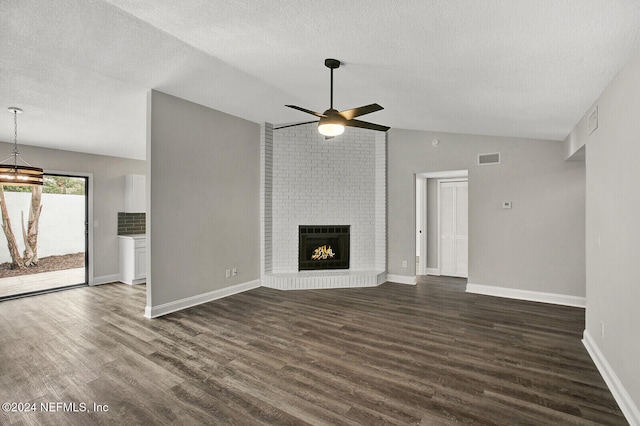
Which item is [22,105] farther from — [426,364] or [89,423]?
[426,364]

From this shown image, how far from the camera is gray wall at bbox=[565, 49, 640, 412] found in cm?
204

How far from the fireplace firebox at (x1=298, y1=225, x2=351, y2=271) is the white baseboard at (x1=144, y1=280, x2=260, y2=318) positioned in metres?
1.06

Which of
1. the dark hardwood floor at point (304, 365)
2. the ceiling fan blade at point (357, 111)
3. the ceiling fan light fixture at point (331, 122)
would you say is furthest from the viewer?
the ceiling fan light fixture at point (331, 122)

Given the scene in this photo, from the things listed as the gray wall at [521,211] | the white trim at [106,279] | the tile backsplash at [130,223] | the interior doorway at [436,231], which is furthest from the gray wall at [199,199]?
the interior doorway at [436,231]

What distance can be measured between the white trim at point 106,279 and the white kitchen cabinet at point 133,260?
22 centimetres

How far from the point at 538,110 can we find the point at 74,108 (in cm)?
582

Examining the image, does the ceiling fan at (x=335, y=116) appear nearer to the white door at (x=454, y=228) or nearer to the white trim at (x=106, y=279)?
the white door at (x=454, y=228)

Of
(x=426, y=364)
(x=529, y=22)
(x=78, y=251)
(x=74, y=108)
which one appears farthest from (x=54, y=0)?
(x=78, y=251)

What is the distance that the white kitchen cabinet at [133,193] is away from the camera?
6.49m

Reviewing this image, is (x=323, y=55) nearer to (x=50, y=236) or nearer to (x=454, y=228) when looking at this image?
(x=454, y=228)

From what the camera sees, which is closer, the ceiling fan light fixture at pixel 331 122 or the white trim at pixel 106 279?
the ceiling fan light fixture at pixel 331 122

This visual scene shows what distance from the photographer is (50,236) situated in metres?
6.06

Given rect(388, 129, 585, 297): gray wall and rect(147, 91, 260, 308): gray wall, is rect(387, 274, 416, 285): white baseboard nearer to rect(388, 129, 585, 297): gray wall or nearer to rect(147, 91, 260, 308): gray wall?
rect(388, 129, 585, 297): gray wall

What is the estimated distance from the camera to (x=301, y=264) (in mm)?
5965
